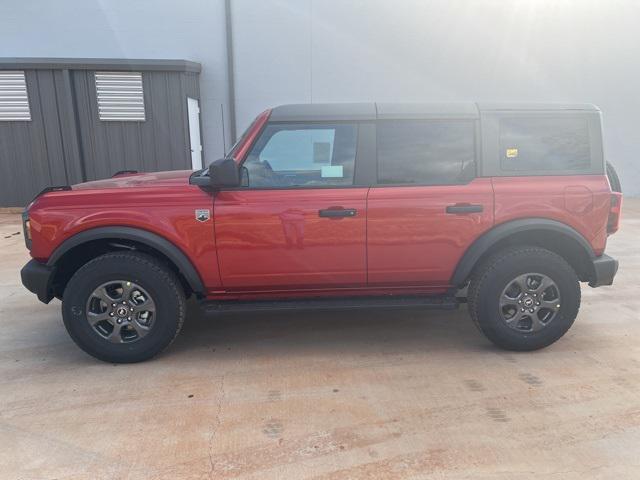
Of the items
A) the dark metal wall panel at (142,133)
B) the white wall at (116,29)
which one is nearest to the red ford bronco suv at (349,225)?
the dark metal wall panel at (142,133)

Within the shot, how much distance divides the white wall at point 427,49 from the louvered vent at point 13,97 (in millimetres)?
3995

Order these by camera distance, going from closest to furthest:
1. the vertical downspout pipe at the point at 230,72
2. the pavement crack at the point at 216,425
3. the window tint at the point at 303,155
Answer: the pavement crack at the point at 216,425 < the window tint at the point at 303,155 < the vertical downspout pipe at the point at 230,72

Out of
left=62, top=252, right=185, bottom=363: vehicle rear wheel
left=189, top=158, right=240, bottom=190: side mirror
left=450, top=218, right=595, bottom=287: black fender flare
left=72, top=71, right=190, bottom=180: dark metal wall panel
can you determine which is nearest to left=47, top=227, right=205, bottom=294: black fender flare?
left=62, top=252, right=185, bottom=363: vehicle rear wheel

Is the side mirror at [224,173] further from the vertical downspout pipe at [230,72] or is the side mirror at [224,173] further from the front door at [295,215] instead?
the vertical downspout pipe at [230,72]

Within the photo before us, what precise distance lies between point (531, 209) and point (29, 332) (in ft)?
13.6

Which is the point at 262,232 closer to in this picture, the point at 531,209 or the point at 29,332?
the point at 531,209

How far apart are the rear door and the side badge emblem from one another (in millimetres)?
1139

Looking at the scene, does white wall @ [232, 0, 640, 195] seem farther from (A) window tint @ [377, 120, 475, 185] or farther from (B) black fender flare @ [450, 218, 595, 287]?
(B) black fender flare @ [450, 218, 595, 287]

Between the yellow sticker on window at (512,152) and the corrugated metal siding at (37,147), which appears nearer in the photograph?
the yellow sticker on window at (512,152)

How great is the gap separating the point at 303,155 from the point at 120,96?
22.9 feet

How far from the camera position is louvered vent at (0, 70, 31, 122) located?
29.7 ft

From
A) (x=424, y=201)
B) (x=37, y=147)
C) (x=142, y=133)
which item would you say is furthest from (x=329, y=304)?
(x=37, y=147)

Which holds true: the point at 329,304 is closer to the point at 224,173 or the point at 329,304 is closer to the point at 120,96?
the point at 224,173

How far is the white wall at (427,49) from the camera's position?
10.1 m
